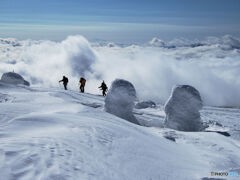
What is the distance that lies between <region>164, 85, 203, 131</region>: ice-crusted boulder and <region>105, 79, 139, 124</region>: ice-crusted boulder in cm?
290

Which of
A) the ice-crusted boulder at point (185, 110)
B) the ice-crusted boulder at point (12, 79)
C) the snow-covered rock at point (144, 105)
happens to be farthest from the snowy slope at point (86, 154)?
the ice-crusted boulder at point (12, 79)

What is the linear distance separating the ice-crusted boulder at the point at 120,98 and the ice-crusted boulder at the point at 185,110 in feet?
9.51

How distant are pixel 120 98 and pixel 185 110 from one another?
4455 millimetres

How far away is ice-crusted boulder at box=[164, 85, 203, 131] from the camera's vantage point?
14828 millimetres

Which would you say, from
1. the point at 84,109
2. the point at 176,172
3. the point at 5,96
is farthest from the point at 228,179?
the point at 5,96

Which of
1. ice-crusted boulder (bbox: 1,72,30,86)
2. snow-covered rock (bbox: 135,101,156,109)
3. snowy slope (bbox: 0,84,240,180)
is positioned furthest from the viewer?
ice-crusted boulder (bbox: 1,72,30,86)

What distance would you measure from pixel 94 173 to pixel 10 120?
13.4 ft

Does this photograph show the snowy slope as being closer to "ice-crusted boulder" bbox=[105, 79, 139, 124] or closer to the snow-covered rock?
"ice-crusted boulder" bbox=[105, 79, 139, 124]

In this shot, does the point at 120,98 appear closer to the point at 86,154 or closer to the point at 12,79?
the point at 86,154

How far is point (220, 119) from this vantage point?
17891 mm

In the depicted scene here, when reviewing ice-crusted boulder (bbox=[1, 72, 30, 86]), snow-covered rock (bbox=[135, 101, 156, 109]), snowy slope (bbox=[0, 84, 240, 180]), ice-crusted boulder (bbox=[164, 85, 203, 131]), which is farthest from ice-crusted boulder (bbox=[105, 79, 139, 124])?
ice-crusted boulder (bbox=[1, 72, 30, 86])

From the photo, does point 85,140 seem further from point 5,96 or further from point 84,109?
point 5,96

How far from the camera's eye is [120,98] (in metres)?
16.0

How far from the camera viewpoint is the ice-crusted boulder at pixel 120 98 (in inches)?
629
